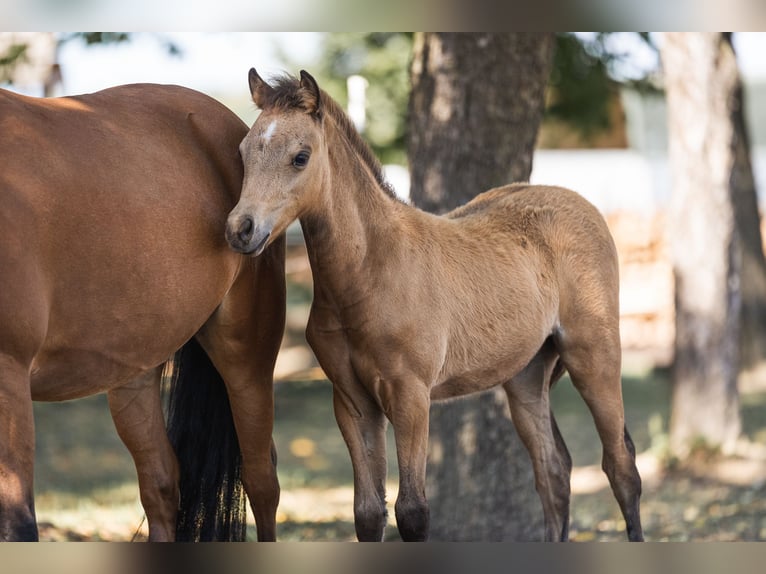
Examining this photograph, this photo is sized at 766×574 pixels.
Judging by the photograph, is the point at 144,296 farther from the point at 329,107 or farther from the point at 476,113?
the point at 476,113

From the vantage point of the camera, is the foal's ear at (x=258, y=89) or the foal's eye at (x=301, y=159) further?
the foal's ear at (x=258, y=89)

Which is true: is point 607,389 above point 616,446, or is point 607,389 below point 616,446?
above

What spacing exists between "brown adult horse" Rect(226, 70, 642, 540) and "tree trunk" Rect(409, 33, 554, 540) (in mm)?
1423

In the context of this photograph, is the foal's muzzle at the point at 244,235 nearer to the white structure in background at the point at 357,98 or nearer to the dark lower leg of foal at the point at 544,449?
the dark lower leg of foal at the point at 544,449

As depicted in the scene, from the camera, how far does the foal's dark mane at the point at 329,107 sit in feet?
11.2

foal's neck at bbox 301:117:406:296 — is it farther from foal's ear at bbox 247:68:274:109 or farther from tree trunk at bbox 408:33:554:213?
tree trunk at bbox 408:33:554:213

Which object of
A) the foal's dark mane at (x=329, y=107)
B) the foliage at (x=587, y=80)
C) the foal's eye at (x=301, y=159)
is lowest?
the foal's eye at (x=301, y=159)

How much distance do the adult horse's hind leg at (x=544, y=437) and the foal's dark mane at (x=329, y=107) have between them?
42.0 inches

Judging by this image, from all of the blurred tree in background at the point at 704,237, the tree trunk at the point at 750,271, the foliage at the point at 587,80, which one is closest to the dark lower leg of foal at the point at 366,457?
the blurred tree in background at the point at 704,237

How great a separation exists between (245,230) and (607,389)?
1.75 meters

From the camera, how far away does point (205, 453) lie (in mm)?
4168

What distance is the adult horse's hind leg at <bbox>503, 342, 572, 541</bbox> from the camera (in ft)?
14.0

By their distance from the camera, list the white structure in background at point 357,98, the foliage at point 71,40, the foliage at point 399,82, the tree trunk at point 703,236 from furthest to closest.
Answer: the white structure in background at point 357,98 → the foliage at point 399,82 → the tree trunk at point 703,236 → the foliage at point 71,40

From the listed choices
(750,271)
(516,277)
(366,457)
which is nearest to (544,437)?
(516,277)
